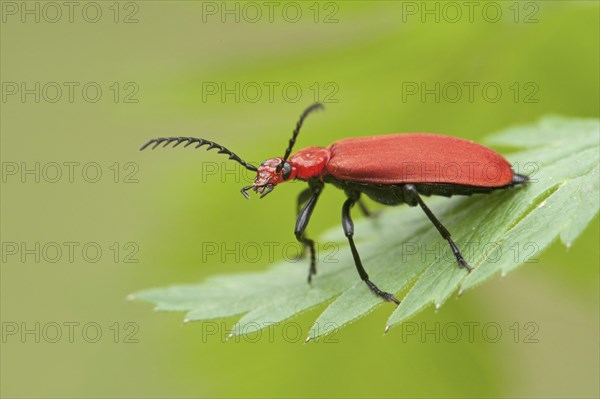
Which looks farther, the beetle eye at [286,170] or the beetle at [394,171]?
the beetle eye at [286,170]

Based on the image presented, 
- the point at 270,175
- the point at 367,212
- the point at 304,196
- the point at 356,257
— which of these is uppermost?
the point at 270,175

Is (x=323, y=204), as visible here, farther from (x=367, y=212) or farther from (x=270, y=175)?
(x=270, y=175)

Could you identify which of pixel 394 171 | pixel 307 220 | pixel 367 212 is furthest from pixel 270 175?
pixel 367 212

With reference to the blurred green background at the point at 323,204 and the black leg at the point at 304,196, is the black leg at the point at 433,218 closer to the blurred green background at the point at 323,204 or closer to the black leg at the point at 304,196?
the blurred green background at the point at 323,204

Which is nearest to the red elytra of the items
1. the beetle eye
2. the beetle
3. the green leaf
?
the beetle

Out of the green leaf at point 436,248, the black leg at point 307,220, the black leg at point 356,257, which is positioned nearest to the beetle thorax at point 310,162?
the black leg at point 307,220

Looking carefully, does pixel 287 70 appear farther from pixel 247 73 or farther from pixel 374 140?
pixel 374 140
